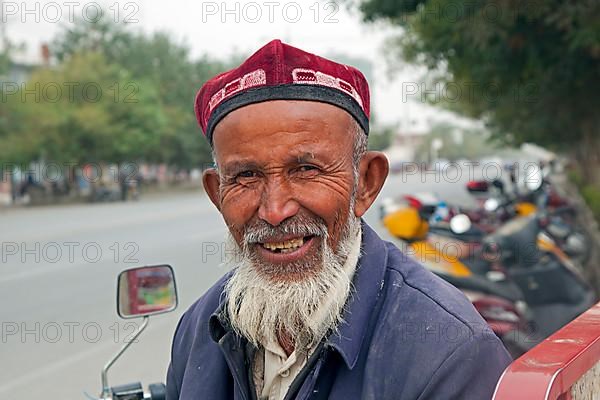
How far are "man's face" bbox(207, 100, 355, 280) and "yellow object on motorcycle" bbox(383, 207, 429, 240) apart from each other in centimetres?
398

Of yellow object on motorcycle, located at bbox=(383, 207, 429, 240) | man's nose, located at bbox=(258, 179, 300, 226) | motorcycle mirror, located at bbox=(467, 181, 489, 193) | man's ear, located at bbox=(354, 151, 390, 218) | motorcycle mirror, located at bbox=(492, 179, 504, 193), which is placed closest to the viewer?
man's nose, located at bbox=(258, 179, 300, 226)

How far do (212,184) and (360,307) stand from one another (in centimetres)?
51

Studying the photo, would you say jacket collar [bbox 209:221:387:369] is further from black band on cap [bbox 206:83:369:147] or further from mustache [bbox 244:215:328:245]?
black band on cap [bbox 206:83:369:147]

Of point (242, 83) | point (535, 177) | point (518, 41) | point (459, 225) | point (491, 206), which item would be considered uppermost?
point (518, 41)

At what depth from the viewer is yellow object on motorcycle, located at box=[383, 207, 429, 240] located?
5582 millimetres

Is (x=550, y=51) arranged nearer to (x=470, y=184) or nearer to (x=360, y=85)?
(x=470, y=184)

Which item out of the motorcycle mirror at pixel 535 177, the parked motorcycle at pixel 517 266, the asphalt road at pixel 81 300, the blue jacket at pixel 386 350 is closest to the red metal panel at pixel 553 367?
the blue jacket at pixel 386 350

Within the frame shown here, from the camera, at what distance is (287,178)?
1.59m

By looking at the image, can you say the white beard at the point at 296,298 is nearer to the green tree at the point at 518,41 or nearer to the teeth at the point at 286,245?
the teeth at the point at 286,245

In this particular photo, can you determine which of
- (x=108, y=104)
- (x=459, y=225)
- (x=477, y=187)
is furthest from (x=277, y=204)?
(x=108, y=104)

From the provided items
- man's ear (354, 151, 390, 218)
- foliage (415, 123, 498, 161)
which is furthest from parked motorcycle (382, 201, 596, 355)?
foliage (415, 123, 498, 161)

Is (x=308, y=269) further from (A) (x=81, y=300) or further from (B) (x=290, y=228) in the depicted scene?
(A) (x=81, y=300)

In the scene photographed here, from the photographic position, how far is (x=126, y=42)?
139 feet

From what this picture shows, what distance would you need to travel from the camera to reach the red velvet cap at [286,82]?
1586 mm
